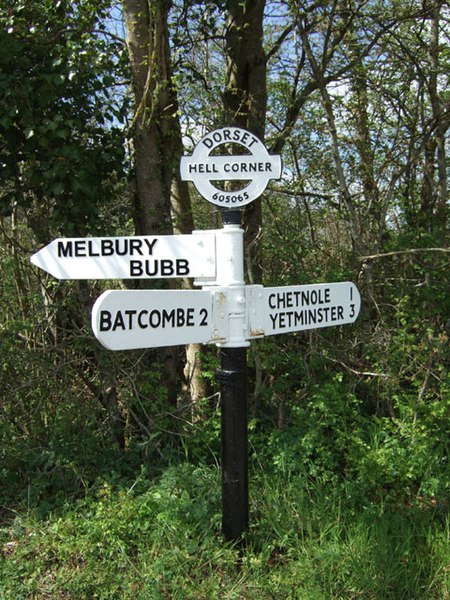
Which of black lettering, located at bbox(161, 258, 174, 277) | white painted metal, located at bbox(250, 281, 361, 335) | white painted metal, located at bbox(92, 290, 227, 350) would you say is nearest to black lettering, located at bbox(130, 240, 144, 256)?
black lettering, located at bbox(161, 258, 174, 277)

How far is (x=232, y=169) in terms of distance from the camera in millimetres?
2262

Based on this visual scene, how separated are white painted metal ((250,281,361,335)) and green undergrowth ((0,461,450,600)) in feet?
3.59

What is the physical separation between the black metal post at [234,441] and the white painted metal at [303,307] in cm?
17

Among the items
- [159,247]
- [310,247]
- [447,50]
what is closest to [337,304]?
[159,247]

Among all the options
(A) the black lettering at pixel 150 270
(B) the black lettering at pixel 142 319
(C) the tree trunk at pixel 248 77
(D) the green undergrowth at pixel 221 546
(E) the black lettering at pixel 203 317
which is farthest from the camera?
(C) the tree trunk at pixel 248 77

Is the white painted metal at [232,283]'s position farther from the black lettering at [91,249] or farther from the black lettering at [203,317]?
the black lettering at [91,249]

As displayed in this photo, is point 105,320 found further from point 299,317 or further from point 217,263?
point 299,317

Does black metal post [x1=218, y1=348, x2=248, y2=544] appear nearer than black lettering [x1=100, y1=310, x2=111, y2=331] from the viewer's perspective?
No

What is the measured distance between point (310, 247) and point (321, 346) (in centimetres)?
90

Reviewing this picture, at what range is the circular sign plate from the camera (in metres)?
2.25

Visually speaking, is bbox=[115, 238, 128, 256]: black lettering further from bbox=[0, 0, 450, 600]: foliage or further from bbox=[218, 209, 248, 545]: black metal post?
bbox=[0, 0, 450, 600]: foliage

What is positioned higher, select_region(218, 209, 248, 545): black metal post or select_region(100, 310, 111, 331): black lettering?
select_region(100, 310, 111, 331): black lettering

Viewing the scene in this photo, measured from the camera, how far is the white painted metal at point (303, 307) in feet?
7.45

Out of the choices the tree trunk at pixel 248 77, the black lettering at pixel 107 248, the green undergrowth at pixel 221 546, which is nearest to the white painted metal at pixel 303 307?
the black lettering at pixel 107 248
